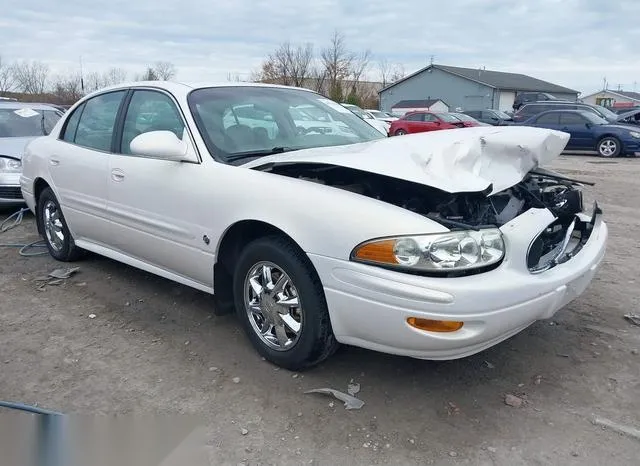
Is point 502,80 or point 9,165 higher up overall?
point 502,80

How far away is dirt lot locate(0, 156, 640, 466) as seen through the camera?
2570 mm

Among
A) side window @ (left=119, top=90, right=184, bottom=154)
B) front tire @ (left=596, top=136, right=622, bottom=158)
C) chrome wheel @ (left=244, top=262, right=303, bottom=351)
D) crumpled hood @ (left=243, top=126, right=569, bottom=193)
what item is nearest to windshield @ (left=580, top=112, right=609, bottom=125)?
front tire @ (left=596, top=136, right=622, bottom=158)

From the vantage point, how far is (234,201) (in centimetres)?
320

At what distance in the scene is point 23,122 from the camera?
27.4 feet

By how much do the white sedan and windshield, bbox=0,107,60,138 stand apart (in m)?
4.43

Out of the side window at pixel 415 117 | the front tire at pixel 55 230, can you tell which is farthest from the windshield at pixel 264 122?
the side window at pixel 415 117

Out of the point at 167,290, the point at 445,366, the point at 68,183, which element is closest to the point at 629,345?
the point at 445,366

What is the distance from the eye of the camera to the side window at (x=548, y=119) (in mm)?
17344

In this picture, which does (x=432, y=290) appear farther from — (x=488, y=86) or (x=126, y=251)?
(x=488, y=86)

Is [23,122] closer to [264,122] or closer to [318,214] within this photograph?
[264,122]

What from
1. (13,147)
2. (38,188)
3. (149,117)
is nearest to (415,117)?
(13,147)

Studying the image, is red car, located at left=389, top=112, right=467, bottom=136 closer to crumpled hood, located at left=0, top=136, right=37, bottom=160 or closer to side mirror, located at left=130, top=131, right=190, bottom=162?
crumpled hood, located at left=0, top=136, right=37, bottom=160

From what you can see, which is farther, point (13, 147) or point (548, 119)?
point (548, 119)

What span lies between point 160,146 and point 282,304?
1185 millimetres
